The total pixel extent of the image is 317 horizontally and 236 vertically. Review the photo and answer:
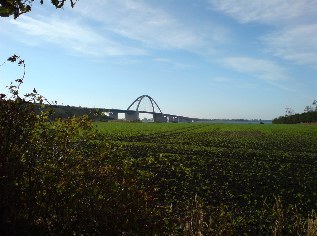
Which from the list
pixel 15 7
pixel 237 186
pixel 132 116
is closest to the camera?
pixel 15 7

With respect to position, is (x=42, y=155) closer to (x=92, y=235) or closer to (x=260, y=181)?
(x=92, y=235)

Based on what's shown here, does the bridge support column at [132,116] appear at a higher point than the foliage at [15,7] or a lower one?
higher

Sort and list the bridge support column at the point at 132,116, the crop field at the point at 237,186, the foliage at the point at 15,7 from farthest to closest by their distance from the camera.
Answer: the bridge support column at the point at 132,116 → the crop field at the point at 237,186 → the foliage at the point at 15,7

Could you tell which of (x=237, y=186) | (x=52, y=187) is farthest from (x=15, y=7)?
(x=237, y=186)

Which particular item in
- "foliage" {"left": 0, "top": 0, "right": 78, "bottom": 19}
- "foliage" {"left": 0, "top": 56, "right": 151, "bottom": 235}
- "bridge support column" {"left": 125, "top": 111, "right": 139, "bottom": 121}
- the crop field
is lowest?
the crop field

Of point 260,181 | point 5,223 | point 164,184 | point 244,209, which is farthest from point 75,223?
point 260,181

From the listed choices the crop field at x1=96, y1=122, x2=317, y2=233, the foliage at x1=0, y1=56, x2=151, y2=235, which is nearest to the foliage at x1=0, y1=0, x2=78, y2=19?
the foliage at x1=0, y1=56, x2=151, y2=235

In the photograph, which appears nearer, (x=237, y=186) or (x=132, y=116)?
(x=237, y=186)

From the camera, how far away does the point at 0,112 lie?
483cm

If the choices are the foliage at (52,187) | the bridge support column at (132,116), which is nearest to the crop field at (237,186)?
the foliage at (52,187)

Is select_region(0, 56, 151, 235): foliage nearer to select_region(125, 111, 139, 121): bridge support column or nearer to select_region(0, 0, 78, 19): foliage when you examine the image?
select_region(0, 0, 78, 19): foliage

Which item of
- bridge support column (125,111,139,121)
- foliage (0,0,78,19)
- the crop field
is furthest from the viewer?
bridge support column (125,111,139,121)

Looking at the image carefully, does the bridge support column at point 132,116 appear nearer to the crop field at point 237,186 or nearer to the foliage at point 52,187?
the crop field at point 237,186

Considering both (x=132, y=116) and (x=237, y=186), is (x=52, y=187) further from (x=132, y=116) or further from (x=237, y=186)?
(x=132, y=116)
